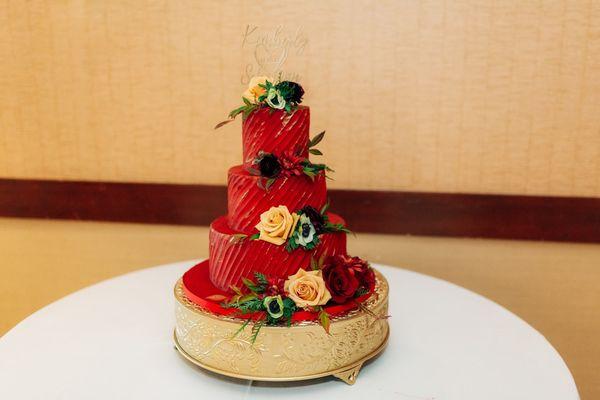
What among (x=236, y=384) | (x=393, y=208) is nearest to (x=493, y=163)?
(x=393, y=208)

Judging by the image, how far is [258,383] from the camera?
141 cm

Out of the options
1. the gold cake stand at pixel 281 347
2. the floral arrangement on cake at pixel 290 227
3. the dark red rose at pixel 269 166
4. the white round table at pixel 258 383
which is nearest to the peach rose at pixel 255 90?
the dark red rose at pixel 269 166

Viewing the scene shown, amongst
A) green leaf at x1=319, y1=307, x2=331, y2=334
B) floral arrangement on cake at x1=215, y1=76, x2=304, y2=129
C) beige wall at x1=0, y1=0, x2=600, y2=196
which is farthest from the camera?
beige wall at x1=0, y1=0, x2=600, y2=196

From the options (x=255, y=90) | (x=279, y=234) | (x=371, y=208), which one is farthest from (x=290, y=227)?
(x=371, y=208)

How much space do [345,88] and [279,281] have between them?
106cm

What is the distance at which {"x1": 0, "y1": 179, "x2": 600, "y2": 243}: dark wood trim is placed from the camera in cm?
224

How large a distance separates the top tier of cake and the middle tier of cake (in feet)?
0.70

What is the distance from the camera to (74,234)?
255 centimetres

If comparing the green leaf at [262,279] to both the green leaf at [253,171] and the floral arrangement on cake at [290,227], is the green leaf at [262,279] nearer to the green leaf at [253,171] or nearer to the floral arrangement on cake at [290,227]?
the floral arrangement on cake at [290,227]

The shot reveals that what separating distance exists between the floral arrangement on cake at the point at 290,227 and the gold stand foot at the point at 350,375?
0.29 metres

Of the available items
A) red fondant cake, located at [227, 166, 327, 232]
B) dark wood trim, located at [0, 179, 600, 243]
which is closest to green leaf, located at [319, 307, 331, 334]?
red fondant cake, located at [227, 166, 327, 232]

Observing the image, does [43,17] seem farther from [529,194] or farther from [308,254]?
[529,194]

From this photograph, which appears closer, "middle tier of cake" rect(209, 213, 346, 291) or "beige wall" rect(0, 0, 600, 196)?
"middle tier of cake" rect(209, 213, 346, 291)

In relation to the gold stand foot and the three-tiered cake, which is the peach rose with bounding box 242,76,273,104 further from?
the gold stand foot
